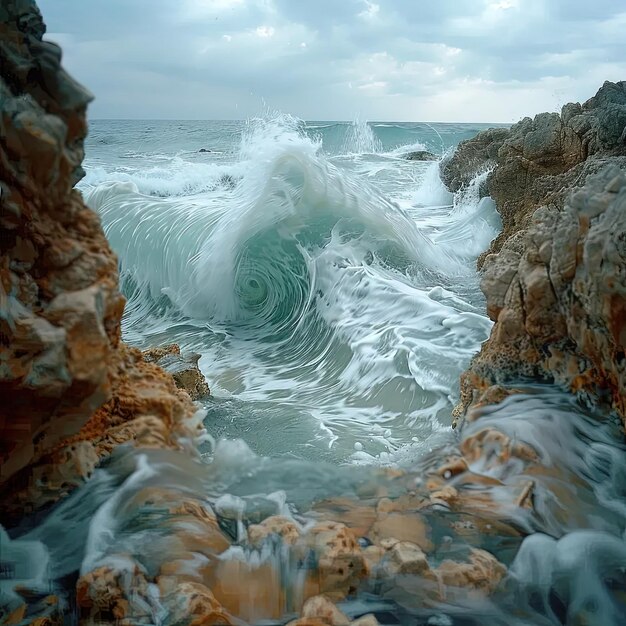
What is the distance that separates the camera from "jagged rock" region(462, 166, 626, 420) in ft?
7.14

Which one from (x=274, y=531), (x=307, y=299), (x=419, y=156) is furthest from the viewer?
(x=419, y=156)

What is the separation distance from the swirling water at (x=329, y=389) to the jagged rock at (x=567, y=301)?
182mm

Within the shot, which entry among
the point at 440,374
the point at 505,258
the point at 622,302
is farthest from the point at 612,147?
the point at 622,302

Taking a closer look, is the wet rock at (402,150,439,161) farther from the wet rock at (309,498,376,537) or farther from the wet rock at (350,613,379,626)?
the wet rock at (350,613,379,626)

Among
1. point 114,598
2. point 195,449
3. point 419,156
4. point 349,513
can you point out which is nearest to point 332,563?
point 349,513

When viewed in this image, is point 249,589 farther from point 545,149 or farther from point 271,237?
point 545,149

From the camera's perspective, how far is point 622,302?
6.74 ft

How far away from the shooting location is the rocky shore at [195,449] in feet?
5.33

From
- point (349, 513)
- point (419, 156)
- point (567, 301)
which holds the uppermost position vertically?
point (419, 156)

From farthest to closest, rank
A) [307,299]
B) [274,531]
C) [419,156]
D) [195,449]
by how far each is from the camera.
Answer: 1. [419,156]
2. [307,299]
3. [195,449]
4. [274,531]

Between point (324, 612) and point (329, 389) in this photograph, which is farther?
point (329, 389)

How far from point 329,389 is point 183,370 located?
141 cm

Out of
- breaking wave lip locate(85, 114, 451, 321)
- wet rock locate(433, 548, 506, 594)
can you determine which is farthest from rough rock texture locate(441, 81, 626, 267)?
wet rock locate(433, 548, 506, 594)

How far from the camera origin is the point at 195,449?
2547 mm
